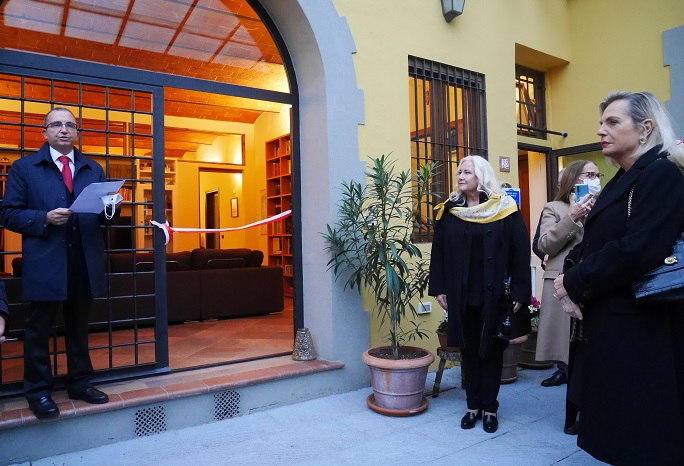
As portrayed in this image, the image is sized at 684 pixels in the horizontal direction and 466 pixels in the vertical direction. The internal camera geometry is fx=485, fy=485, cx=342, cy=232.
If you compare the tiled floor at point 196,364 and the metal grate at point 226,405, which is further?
the metal grate at point 226,405

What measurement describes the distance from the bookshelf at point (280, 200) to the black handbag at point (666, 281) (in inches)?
264

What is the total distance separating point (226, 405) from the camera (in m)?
3.24

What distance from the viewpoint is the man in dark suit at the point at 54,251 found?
262 cm

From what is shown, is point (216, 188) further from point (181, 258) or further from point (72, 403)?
point (72, 403)

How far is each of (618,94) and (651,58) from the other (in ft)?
14.0

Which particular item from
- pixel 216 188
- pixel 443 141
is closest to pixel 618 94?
pixel 443 141

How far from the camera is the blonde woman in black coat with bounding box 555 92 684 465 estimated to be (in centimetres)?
173

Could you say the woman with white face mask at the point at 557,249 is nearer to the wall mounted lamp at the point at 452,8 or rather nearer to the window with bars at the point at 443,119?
the window with bars at the point at 443,119

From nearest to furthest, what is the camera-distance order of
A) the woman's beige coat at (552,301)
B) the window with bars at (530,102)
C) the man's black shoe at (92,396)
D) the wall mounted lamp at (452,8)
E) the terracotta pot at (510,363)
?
1. the man's black shoe at (92,396)
2. the woman's beige coat at (552,301)
3. the terracotta pot at (510,363)
4. the wall mounted lamp at (452,8)
5. the window with bars at (530,102)

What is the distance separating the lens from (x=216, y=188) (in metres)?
10.9

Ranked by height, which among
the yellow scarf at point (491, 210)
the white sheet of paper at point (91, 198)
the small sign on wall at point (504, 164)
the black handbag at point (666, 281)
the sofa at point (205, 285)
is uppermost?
the small sign on wall at point (504, 164)

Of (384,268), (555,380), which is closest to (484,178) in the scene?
(384,268)

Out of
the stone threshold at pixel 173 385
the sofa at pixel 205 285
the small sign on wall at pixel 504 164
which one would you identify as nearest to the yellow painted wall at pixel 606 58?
the small sign on wall at pixel 504 164

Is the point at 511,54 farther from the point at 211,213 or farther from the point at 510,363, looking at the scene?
the point at 211,213
